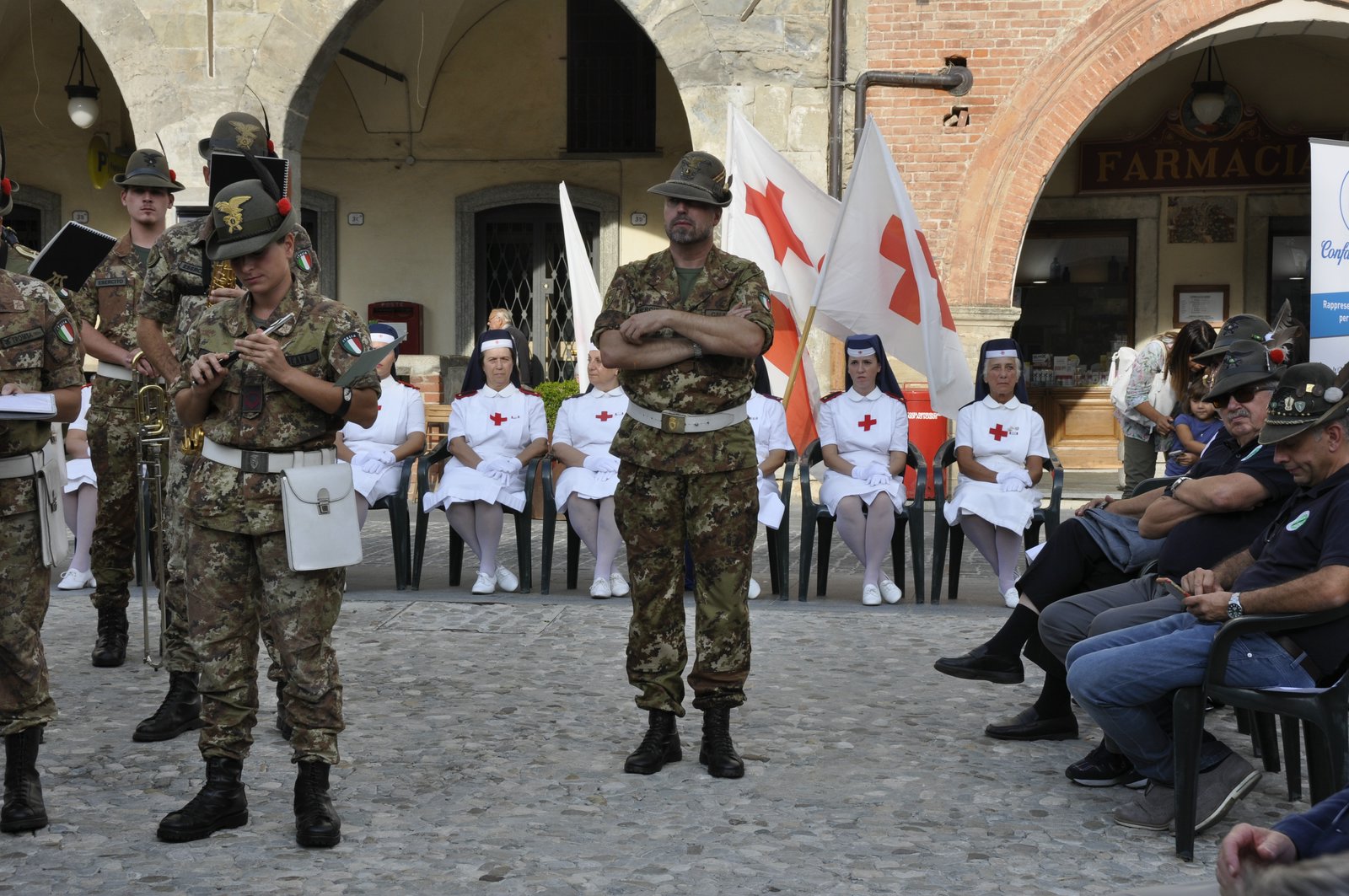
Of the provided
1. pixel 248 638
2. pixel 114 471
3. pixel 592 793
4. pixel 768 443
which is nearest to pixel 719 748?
pixel 592 793

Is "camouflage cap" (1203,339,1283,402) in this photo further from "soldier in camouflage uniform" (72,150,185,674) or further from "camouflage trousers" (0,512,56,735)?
"soldier in camouflage uniform" (72,150,185,674)

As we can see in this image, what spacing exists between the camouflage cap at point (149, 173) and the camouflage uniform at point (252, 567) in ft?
6.90

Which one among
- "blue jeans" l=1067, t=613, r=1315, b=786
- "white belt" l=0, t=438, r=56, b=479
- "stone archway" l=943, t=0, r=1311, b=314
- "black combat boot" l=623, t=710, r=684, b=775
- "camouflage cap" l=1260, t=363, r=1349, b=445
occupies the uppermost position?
"stone archway" l=943, t=0, r=1311, b=314

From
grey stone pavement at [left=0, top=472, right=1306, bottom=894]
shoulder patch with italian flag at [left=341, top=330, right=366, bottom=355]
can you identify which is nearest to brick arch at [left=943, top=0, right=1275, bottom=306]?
grey stone pavement at [left=0, top=472, right=1306, bottom=894]

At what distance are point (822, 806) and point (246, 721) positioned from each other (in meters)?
1.76

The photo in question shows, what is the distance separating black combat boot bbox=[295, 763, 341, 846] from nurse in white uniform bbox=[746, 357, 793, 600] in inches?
185

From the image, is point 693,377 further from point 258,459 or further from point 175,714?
point 175,714

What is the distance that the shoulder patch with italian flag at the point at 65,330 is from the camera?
4738mm

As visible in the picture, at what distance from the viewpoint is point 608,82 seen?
17.8m

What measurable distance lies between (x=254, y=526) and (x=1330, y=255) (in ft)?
14.0

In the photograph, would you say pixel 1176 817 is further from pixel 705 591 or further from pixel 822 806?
pixel 705 591

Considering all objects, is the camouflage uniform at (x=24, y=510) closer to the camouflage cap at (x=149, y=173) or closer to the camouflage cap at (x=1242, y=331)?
the camouflage cap at (x=149, y=173)

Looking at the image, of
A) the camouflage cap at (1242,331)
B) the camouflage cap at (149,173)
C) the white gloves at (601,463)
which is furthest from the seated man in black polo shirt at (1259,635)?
the white gloves at (601,463)

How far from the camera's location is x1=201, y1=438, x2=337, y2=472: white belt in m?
4.37
